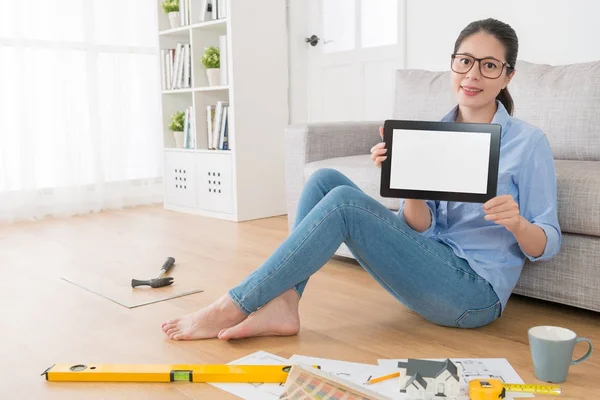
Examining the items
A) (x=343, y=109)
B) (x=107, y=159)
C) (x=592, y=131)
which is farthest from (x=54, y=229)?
(x=592, y=131)

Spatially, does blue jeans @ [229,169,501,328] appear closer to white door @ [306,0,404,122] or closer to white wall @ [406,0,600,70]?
white wall @ [406,0,600,70]

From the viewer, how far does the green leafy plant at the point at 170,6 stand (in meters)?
3.74

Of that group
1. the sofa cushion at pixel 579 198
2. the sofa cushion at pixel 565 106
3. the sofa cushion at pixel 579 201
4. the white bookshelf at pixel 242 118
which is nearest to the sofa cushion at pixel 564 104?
the sofa cushion at pixel 565 106

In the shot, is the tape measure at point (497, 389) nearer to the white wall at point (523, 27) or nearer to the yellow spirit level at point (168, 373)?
the yellow spirit level at point (168, 373)

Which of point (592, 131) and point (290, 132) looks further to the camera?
point (290, 132)

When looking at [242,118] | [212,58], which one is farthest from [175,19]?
[242,118]

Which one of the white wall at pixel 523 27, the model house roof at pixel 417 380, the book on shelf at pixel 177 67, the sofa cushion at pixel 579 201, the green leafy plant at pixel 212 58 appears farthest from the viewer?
the book on shelf at pixel 177 67

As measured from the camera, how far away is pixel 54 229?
3.31 metres

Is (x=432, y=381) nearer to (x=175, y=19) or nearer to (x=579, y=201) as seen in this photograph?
(x=579, y=201)

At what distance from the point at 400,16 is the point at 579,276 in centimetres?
204

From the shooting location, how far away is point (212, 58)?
140 inches

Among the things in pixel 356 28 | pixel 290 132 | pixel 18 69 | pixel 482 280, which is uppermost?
pixel 356 28

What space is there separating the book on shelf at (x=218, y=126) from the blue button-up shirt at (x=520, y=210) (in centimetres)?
208

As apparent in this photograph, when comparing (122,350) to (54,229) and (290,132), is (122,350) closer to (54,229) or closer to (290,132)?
(290,132)
